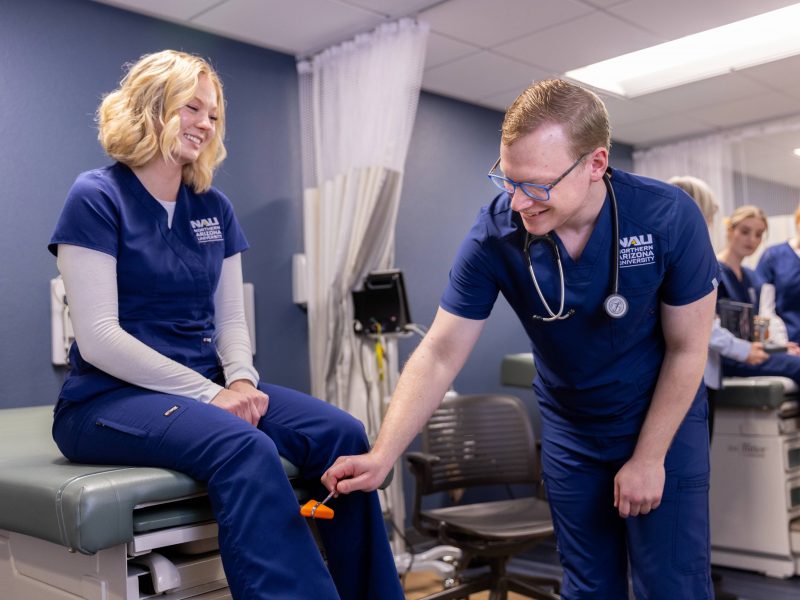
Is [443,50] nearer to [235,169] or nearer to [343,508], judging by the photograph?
[235,169]

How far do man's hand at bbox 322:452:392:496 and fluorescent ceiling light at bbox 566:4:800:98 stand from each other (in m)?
2.68

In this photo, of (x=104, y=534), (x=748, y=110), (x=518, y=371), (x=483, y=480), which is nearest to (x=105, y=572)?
(x=104, y=534)

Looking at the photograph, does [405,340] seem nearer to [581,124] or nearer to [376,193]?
[376,193]

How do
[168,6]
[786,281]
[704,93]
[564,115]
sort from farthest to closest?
[704,93] → [786,281] → [168,6] → [564,115]

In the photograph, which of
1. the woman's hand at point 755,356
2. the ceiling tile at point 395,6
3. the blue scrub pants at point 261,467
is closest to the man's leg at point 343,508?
the blue scrub pants at point 261,467

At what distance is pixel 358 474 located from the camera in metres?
1.37

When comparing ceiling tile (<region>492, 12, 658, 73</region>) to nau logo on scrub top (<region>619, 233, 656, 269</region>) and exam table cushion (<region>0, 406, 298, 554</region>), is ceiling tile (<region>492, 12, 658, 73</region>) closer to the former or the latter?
nau logo on scrub top (<region>619, 233, 656, 269</region>)

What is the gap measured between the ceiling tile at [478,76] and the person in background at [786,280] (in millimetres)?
1344

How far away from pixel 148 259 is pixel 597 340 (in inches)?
33.7

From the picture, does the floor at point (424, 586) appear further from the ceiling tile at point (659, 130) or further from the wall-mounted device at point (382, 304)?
the ceiling tile at point (659, 130)

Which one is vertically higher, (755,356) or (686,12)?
(686,12)

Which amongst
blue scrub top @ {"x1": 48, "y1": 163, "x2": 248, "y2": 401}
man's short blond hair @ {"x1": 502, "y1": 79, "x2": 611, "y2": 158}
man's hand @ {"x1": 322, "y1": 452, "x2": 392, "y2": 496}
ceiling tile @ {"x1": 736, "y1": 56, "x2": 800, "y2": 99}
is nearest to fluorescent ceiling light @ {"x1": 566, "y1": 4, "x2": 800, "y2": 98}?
ceiling tile @ {"x1": 736, "y1": 56, "x2": 800, "y2": 99}

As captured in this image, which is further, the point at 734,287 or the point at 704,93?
the point at 704,93

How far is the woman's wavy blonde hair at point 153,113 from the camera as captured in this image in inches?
63.3
